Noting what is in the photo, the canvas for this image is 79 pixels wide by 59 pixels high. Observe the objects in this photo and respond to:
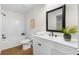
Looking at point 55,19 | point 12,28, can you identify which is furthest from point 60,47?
point 12,28

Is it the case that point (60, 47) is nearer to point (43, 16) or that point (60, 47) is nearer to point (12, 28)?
point (43, 16)

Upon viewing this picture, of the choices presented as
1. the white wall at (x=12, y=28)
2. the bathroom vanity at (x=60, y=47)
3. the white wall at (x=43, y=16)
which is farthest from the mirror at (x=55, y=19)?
the white wall at (x=12, y=28)

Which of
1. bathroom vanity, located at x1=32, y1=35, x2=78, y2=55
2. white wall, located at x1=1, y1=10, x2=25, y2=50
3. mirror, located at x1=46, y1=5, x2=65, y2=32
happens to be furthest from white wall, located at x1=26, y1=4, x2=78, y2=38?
bathroom vanity, located at x1=32, y1=35, x2=78, y2=55

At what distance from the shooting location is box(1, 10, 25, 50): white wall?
2918mm

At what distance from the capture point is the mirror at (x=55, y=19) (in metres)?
1.67

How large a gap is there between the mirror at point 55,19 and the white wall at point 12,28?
1.38 metres

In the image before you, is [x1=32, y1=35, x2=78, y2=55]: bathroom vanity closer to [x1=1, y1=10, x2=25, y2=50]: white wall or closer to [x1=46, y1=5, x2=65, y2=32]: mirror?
[x1=46, y1=5, x2=65, y2=32]: mirror

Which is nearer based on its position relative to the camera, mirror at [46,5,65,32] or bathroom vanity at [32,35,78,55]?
bathroom vanity at [32,35,78,55]

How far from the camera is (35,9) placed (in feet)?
9.18

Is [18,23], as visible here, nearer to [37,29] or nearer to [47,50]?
[37,29]

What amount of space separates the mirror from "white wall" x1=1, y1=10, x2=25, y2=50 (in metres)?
1.38

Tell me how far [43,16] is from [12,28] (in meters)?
1.33
